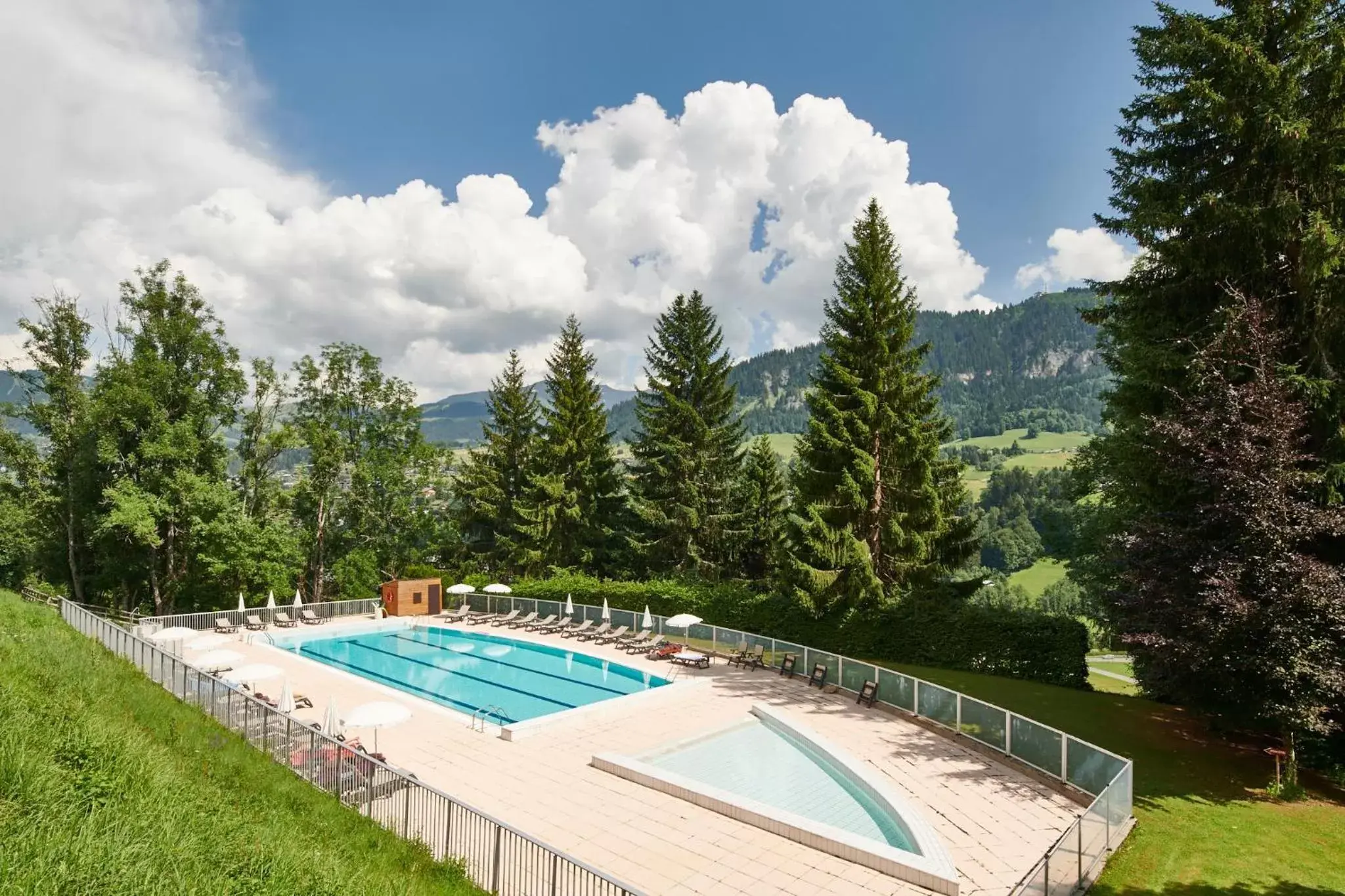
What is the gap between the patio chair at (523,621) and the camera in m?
30.7

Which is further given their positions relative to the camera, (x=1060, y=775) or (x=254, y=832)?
(x=1060, y=775)

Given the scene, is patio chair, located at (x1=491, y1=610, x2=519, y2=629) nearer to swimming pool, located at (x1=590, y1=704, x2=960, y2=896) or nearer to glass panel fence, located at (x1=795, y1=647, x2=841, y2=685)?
glass panel fence, located at (x1=795, y1=647, x2=841, y2=685)

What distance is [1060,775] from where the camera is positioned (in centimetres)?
1280

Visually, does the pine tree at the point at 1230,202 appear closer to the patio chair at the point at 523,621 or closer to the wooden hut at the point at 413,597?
the patio chair at the point at 523,621

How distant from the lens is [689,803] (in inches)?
476

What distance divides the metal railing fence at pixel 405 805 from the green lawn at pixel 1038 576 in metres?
106

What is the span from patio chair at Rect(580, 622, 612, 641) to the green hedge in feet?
9.10

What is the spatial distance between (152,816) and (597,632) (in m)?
21.8

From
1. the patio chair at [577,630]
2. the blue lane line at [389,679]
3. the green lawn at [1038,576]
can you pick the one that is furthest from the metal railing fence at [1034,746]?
the green lawn at [1038,576]

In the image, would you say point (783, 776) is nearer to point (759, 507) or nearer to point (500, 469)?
point (759, 507)

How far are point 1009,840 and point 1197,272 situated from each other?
480 inches

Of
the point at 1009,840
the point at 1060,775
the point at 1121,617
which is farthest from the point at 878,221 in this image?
the point at 1009,840

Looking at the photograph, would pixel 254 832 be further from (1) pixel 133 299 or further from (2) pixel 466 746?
(1) pixel 133 299

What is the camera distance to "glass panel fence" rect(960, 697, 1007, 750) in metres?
14.1
